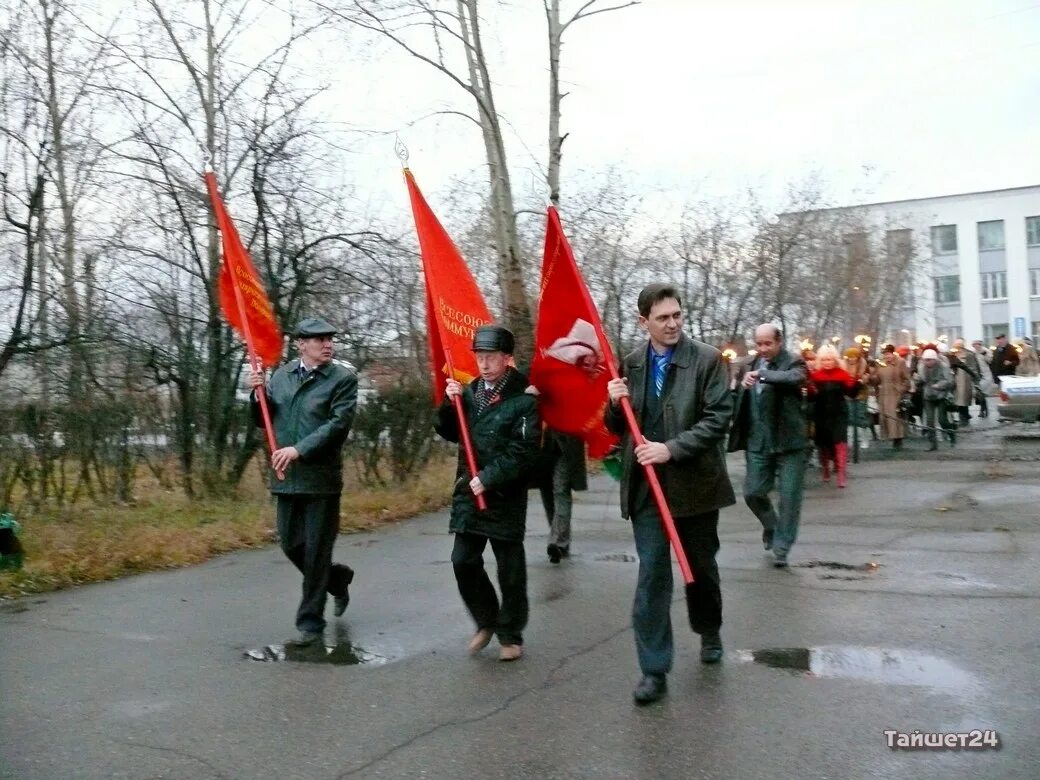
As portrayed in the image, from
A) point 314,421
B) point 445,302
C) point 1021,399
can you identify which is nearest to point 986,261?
point 1021,399

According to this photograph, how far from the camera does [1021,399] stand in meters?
20.1

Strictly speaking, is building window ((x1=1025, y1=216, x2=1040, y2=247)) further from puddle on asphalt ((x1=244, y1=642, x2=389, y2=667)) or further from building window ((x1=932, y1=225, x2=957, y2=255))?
puddle on asphalt ((x1=244, y1=642, x2=389, y2=667))

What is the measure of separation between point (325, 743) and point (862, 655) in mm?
2810

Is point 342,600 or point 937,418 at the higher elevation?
point 937,418

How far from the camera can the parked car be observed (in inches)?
787

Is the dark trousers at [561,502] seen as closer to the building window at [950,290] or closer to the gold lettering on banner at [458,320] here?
the gold lettering on banner at [458,320]

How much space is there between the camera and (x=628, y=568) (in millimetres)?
8852

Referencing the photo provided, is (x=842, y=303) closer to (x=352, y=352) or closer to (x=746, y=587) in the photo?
(x=352, y=352)

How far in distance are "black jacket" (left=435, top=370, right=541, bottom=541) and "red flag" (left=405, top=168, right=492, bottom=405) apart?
0.58m

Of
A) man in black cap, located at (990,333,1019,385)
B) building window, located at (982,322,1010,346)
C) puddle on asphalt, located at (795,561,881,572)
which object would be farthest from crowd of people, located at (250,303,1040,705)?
building window, located at (982,322,1010,346)

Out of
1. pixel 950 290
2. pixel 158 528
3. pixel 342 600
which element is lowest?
pixel 342 600

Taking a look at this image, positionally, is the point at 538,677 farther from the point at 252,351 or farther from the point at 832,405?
the point at 832,405

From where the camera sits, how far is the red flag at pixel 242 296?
7.61 m

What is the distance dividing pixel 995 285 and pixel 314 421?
238 feet
